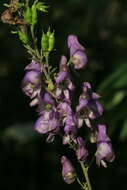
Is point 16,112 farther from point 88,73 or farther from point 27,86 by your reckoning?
point 27,86

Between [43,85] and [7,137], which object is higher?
[43,85]

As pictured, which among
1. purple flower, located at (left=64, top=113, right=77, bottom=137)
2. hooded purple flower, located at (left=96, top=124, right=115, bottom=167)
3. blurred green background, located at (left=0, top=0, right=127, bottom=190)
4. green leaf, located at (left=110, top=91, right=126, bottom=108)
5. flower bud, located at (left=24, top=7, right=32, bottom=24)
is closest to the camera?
flower bud, located at (left=24, top=7, right=32, bottom=24)

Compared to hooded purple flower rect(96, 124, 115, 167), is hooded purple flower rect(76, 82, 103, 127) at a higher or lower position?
higher

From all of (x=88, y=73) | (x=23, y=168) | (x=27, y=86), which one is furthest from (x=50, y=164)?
(x=27, y=86)

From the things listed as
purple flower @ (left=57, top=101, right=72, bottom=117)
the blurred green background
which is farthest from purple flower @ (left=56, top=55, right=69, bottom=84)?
the blurred green background

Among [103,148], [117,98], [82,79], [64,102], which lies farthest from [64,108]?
[82,79]

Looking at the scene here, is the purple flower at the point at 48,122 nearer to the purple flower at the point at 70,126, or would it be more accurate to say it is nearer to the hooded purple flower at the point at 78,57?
the purple flower at the point at 70,126

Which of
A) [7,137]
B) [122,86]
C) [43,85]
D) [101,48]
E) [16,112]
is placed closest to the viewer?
[43,85]

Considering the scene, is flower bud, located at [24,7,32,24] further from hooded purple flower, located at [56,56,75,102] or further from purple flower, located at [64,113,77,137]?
purple flower, located at [64,113,77,137]
